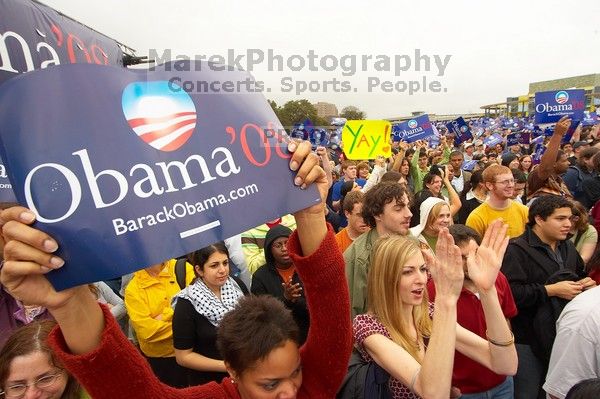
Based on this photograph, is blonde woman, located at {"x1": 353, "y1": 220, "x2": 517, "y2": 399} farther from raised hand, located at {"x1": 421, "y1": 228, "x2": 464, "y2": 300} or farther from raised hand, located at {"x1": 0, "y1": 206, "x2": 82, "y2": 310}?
raised hand, located at {"x1": 0, "y1": 206, "x2": 82, "y2": 310}

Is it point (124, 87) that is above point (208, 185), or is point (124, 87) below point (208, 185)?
above

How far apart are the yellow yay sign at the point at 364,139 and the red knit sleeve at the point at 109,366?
7094 mm

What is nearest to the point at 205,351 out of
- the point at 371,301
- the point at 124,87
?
the point at 371,301

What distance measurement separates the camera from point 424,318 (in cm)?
211

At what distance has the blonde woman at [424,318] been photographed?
1539mm

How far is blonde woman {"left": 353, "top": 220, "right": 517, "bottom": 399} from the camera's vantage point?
1539 mm

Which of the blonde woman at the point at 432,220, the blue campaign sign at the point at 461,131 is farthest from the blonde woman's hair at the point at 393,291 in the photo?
the blue campaign sign at the point at 461,131

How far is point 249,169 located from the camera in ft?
4.20

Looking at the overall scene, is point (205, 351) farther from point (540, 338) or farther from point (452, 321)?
point (540, 338)

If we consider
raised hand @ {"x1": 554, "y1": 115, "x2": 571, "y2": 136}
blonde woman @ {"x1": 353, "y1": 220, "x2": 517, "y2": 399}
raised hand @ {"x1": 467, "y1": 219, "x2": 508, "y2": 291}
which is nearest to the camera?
blonde woman @ {"x1": 353, "y1": 220, "x2": 517, "y2": 399}

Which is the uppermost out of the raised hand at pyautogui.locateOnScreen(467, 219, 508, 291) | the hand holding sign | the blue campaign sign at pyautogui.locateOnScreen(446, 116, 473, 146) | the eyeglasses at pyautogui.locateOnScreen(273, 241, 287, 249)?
the hand holding sign

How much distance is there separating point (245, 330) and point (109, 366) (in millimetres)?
504

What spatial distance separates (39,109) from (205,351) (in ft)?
6.38

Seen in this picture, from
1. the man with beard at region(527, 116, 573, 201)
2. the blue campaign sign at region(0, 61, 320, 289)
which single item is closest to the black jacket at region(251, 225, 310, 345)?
the blue campaign sign at region(0, 61, 320, 289)
